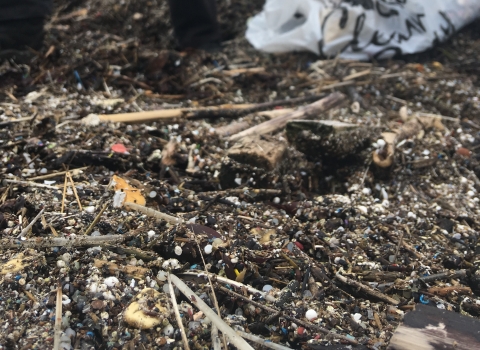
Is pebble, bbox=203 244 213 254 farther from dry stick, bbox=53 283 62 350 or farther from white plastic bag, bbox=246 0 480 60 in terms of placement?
white plastic bag, bbox=246 0 480 60

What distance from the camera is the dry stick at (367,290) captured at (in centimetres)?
135

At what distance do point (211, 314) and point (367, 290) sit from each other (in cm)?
54

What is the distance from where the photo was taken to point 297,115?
233cm

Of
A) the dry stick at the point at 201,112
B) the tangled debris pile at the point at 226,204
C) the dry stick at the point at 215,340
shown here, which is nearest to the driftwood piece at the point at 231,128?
the tangled debris pile at the point at 226,204

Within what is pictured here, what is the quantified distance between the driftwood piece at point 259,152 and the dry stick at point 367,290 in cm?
64

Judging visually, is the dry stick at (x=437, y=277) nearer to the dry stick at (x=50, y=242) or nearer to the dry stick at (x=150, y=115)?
the dry stick at (x=50, y=242)

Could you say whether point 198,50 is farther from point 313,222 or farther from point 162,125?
point 313,222

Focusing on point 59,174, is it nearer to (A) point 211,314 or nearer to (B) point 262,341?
(A) point 211,314

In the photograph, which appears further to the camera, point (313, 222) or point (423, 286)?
point (313, 222)

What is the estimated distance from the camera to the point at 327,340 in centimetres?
116

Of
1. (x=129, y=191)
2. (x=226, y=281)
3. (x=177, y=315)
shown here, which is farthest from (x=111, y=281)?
(x=129, y=191)

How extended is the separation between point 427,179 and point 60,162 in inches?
67.8

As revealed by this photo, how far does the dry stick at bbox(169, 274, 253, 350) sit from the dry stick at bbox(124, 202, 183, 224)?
0.24 m

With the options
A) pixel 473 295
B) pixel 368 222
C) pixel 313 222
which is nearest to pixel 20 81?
pixel 313 222
